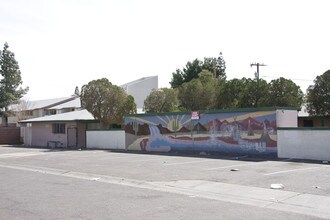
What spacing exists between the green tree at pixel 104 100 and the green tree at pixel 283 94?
43.9 feet

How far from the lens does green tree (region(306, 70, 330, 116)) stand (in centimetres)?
3322

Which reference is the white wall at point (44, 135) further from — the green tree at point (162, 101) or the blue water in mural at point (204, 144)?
the blue water in mural at point (204, 144)

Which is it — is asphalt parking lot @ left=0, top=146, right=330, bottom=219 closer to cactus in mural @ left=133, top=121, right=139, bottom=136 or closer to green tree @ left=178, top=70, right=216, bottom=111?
cactus in mural @ left=133, top=121, right=139, bottom=136

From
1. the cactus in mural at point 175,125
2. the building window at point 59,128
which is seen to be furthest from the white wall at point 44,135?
the cactus in mural at point 175,125

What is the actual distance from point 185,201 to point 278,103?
1022 inches

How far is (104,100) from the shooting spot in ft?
128

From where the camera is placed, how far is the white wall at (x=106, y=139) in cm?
3459

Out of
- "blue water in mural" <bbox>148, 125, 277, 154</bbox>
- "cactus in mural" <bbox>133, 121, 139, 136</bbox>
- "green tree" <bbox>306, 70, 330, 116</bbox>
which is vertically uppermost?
"green tree" <bbox>306, 70, 330, 116</bbox>

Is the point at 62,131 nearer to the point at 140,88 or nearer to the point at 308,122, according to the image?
the point at 308,122

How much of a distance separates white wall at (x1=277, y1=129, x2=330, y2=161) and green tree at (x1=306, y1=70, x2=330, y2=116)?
11955 mm

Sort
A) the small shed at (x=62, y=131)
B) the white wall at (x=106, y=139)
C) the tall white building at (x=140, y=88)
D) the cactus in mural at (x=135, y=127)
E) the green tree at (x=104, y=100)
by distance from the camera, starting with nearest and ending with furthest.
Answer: the cactus in mural at (x=135, y=127)
the white wall at (x=106, y=139)
the green tree at (x=104, y=100)
the small shed at (x=62, y=131)
the tall white building at (x=140, y=88)

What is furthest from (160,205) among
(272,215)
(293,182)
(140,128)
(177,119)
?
(140,128)

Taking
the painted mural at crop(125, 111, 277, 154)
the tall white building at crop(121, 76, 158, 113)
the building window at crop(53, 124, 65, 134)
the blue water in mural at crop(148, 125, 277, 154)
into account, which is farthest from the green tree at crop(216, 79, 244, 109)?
the tall white building at crop(121, 76, 158, 113)

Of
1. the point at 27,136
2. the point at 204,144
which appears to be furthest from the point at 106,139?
the point at 27,136
